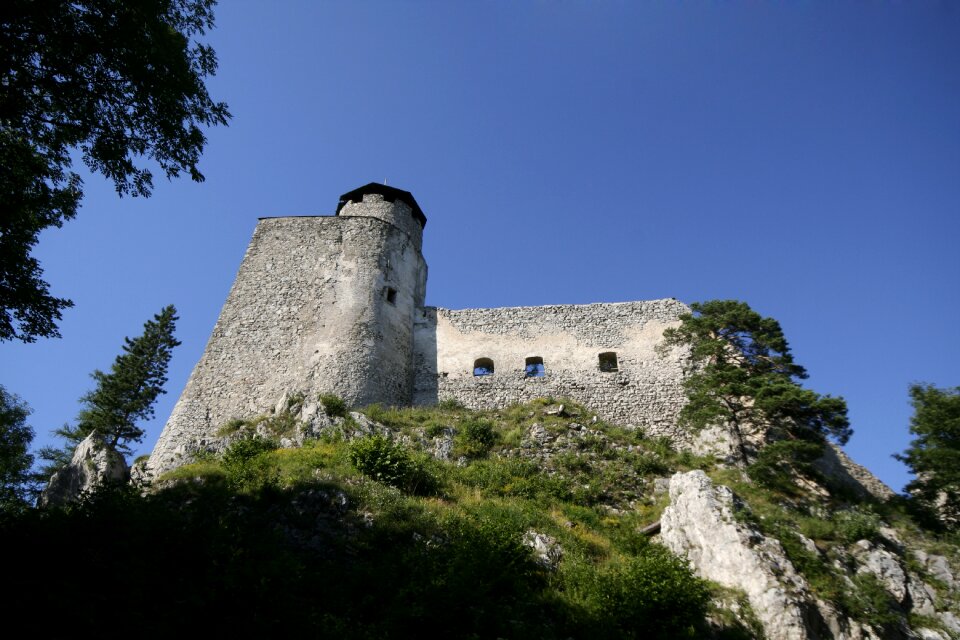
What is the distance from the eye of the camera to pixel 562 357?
67.3 feet

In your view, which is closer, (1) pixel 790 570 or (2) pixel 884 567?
(1) pixel 790 570

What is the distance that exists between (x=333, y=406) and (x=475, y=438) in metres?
4.34

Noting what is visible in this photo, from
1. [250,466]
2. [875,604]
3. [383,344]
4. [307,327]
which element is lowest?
[875,604]

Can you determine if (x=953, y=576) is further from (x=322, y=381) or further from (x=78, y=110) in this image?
(x=78, y=110)

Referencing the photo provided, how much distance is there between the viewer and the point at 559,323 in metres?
21.3

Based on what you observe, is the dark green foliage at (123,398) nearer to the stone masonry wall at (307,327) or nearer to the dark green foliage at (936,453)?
the stone masonry wall at (307,327)

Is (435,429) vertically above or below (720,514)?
above

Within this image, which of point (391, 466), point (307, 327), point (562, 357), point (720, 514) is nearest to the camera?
point (720, 514)

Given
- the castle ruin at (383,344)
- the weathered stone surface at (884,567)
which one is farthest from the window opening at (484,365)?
the weathered stone surface at (884,567)

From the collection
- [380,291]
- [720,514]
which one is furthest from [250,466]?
[720,514]

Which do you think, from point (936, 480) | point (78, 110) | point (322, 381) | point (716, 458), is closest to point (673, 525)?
point (716, 458)

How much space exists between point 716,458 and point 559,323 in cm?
733

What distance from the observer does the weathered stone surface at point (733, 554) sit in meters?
9.62

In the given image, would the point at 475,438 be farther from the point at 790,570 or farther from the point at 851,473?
the point at 851,473
